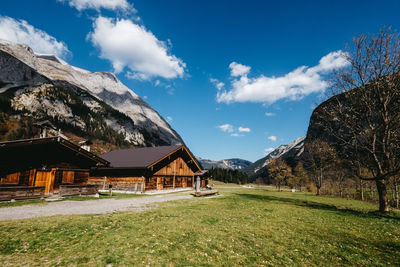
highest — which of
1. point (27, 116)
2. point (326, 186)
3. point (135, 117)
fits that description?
point (135, 117)

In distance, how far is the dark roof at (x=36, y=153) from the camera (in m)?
17.6

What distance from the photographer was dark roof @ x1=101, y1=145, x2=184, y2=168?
30266 millimetres

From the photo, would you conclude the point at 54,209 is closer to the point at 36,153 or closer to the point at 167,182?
the point at 36,153

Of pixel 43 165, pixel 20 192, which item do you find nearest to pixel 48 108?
pixel 43 165

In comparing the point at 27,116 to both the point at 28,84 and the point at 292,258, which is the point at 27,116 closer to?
the point at 28,84

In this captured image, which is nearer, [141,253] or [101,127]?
[141,253]

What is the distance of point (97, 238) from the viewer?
24.0ft

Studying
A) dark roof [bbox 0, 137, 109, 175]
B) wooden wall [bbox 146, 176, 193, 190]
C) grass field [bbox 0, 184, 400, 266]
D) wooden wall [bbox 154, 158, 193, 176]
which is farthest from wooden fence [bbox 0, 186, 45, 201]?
wooden wall [bbox 154, 158, 193, 176]

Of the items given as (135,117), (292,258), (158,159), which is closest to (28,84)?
(135,117)

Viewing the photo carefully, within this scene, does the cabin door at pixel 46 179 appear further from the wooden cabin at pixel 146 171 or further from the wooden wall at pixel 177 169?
the wooden wall at pixel 177 169

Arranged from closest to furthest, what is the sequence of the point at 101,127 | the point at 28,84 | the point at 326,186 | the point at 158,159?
1. the point at 158,159
2. the point at 326,186
3. the point at 28,84
4. the point at 101,127

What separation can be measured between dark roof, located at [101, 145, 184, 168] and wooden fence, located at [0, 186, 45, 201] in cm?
1289

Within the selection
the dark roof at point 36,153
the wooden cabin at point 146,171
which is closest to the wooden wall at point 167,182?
the wooden cabin at point 146,171

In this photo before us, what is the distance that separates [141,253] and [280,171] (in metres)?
57.2
